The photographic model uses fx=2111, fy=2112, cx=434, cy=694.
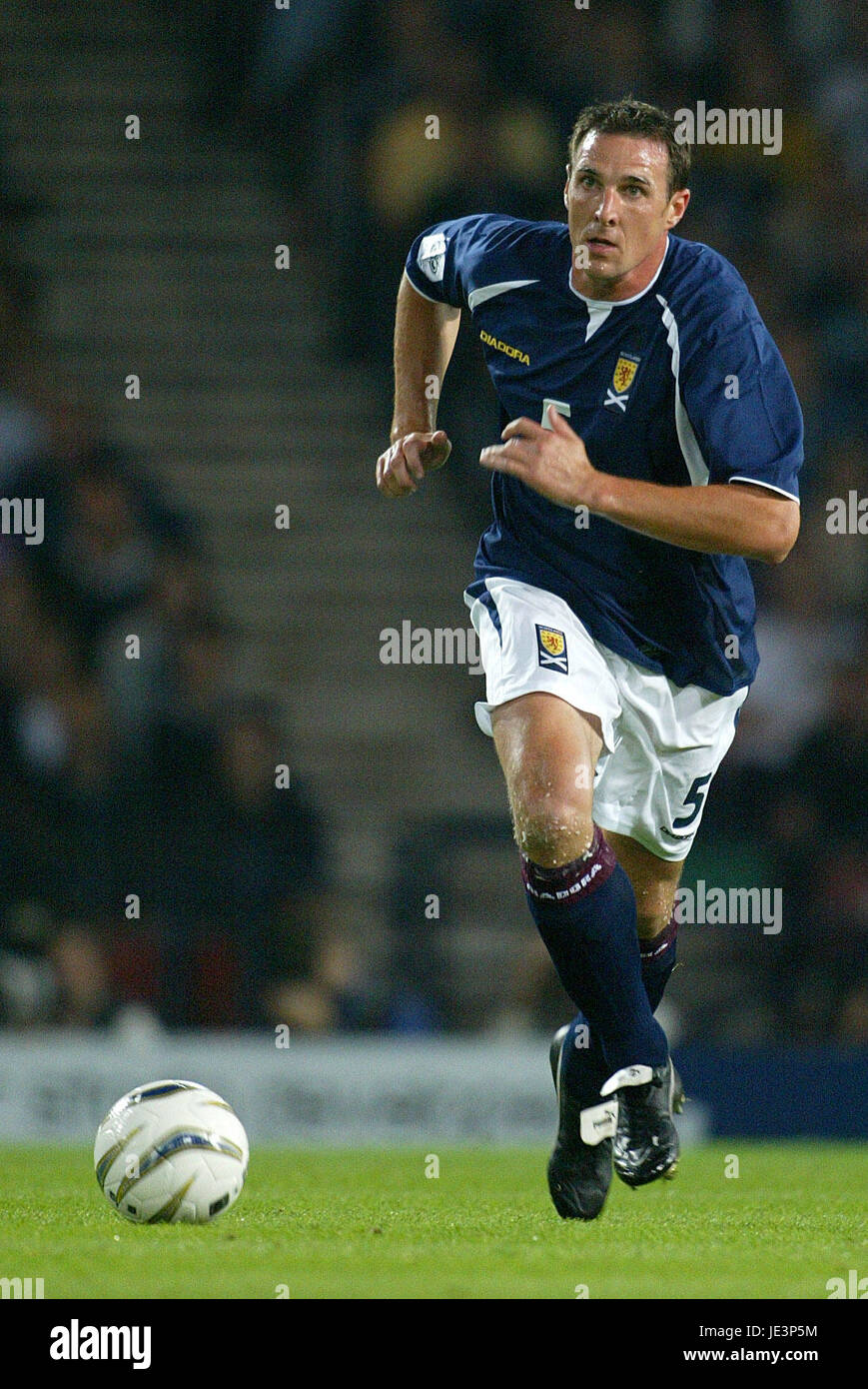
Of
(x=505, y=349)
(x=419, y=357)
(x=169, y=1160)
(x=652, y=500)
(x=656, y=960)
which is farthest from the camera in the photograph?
(x=419, y=357)

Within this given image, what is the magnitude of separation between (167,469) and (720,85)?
403 cm

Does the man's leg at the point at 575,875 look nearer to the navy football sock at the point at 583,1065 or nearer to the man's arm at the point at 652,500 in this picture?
the navy football sock at the point at 583,1065

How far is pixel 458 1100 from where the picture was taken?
9320 millimetres

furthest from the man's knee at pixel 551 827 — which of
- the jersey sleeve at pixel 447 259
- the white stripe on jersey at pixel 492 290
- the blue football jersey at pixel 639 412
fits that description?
the jersey sleeve at pixel 447 259

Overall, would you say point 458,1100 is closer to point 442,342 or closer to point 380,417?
point 442,342

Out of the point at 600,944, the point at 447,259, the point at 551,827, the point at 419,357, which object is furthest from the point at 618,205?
the point at 600,944

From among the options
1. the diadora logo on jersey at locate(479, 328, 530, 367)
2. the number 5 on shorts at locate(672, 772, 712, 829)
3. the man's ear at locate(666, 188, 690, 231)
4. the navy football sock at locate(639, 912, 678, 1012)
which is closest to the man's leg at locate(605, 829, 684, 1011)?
the navy football sock at locate(639, 912, 678, 1012)

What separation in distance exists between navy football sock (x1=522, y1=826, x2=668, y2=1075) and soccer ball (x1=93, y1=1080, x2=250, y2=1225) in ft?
2.96

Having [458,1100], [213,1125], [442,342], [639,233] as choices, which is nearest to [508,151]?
[458,1100]

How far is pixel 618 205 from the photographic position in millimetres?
5094

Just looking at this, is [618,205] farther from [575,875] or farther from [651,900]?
[651,900]

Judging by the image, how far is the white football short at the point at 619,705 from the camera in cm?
504

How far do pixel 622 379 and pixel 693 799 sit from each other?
1.18 metres

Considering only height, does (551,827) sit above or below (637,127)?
below
